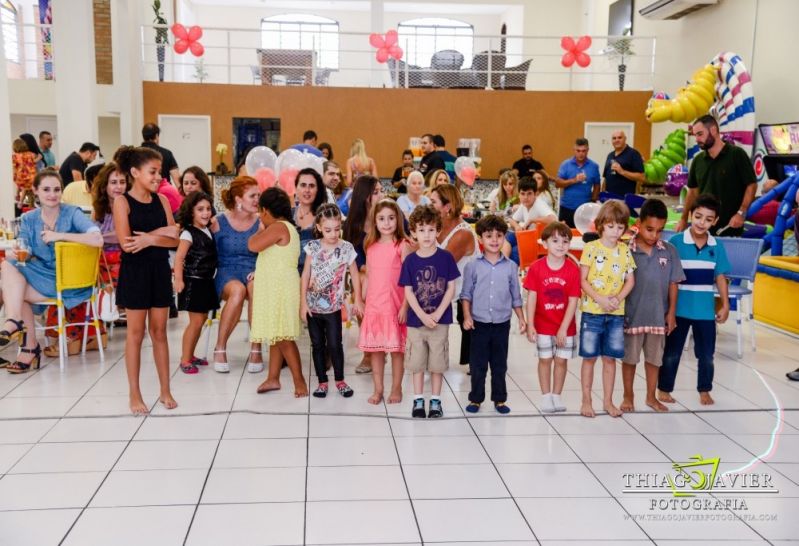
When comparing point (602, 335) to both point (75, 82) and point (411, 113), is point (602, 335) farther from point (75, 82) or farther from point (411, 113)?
point (411, 113)

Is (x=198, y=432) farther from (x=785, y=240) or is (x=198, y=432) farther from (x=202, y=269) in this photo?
(x=785, y=240)

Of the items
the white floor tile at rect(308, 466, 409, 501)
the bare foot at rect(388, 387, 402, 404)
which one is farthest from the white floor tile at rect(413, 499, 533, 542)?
the bare foot at rect(388, 387, 402, 404)

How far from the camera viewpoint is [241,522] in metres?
2.93

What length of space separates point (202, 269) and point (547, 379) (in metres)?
2.39

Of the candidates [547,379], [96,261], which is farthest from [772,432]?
[96,261]

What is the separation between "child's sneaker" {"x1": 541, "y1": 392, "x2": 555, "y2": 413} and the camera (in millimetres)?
4332

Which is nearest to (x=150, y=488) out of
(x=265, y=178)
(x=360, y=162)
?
(x=265, y=178)

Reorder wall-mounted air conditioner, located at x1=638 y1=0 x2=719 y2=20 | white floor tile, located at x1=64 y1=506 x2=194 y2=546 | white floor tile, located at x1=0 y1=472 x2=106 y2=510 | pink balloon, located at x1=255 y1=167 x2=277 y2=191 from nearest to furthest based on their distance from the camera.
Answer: white floor tile, located at x1=64 y1=506 x2=194 y2=546 → white floor tile, located at x1=0 y1=472 x2=106 y2=510 → pink balloon, located at x1=255 y1=167 x2=277 y2=191 → wall-mounted air conditioner, located at x1=638 y1=0 x2=719 y2=20

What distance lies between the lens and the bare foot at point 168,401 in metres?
4.27

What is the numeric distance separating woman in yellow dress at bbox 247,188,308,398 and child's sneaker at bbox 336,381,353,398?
20 centimetres

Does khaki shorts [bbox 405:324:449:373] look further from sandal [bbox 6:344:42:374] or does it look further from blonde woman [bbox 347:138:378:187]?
blonde woman [bbox 347:138:378:187]

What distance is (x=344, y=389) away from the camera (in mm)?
4625

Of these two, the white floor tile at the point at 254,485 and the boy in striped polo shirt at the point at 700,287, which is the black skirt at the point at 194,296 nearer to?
the white floor tile at the point at 254,485

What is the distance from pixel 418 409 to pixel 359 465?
0.78 metres
